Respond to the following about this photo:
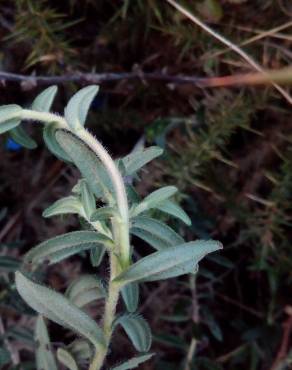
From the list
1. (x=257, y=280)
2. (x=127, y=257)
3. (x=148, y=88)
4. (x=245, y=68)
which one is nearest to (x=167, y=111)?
(x=148, y=88)

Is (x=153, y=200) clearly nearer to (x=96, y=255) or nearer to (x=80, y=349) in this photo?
(x=96, y=255)

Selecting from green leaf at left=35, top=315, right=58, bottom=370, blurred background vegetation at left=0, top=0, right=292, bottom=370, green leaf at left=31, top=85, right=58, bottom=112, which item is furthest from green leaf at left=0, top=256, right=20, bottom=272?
green leaf at left=31, top=85, right=58, bottom=112

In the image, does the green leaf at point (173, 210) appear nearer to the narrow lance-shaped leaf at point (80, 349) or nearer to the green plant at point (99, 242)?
the green plant at point (99, 242)

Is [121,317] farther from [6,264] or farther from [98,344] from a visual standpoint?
[6,264]

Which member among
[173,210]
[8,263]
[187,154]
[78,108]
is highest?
[78,108]

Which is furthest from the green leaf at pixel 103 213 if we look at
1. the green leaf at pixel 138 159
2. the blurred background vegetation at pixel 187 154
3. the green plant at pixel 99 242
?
the blurred background vegetation at pixel 187 154

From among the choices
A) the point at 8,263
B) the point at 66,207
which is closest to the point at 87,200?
the point at 66,207
